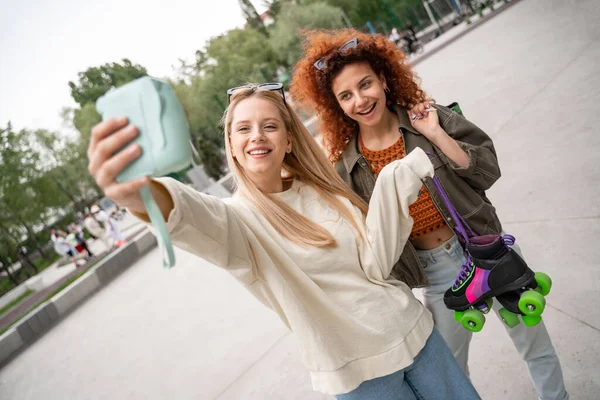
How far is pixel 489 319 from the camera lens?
8.94ft

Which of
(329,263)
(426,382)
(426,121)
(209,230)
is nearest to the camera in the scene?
(209,230)

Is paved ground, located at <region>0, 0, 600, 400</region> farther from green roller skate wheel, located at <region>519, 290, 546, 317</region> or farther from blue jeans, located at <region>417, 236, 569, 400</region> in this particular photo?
green roller skate wheel, located at <region>519, 290, 546, 317</region>

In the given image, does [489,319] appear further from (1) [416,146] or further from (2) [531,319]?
(1) [416,146]

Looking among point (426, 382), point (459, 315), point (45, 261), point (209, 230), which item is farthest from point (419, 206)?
point (45, 261)

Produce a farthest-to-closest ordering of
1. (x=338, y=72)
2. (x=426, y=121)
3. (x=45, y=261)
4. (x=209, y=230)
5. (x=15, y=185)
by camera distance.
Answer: (x=45, y=261)
(x=15, y=185)
(x=338, y=72)
(x=426, y=121)
(x=209, y=230)

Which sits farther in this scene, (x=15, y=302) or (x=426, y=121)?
(x=15, y=302)

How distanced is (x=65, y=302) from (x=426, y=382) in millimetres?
8683

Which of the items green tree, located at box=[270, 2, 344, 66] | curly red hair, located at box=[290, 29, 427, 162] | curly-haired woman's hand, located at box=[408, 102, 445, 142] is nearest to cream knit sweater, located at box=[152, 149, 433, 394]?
curly-haired woman's hand, located at box=[408, 102, 445, 142]

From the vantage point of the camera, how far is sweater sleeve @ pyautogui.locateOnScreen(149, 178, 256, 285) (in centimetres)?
100

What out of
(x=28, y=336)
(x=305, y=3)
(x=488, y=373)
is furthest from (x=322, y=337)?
(x=305, y=3)

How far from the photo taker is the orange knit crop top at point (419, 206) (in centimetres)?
173

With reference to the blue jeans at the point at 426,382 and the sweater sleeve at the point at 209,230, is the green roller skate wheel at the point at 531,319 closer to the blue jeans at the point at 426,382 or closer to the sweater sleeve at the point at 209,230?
the blue jeans at the point at 426,382

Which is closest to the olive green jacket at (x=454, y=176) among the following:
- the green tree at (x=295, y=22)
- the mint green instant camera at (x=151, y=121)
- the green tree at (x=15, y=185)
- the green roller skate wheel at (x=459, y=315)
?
the green roller skate wheel at (x=459, y=315)

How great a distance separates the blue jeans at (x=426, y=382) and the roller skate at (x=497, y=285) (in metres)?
0.17
